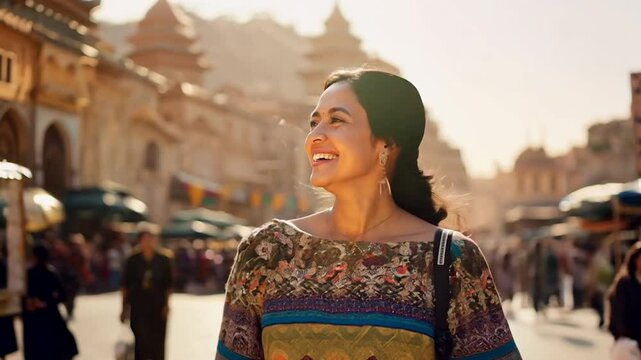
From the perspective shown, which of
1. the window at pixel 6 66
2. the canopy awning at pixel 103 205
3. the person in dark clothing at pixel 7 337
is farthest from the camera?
the canopy awning at pixel 103 205

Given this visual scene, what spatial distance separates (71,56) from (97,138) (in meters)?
5.90

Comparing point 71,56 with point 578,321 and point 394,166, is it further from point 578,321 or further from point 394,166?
point 394,166

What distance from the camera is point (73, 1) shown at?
35469 millimetres

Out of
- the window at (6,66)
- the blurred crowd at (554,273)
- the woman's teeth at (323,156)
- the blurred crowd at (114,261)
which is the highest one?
the window at (6,66)

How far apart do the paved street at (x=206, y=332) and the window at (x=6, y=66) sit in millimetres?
6900

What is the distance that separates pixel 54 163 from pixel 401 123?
3275cm

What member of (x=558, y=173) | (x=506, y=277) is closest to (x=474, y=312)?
(x=506, y=277)

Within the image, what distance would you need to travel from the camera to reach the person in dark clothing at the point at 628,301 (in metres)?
8.33

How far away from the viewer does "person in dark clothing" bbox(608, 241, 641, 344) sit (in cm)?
833

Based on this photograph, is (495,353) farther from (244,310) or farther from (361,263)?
(244,310)

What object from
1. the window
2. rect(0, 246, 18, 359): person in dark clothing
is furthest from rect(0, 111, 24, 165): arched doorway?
rect(0, 246, 18, 359): person in dark clothing

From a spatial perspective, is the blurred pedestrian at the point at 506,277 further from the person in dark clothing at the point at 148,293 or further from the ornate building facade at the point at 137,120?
the person in dark clothing at the point at 148,293

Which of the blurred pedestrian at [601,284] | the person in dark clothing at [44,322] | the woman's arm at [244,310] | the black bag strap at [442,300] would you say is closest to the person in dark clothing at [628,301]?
the person in dark clothing at [44,322]

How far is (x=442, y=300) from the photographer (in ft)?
10.2
